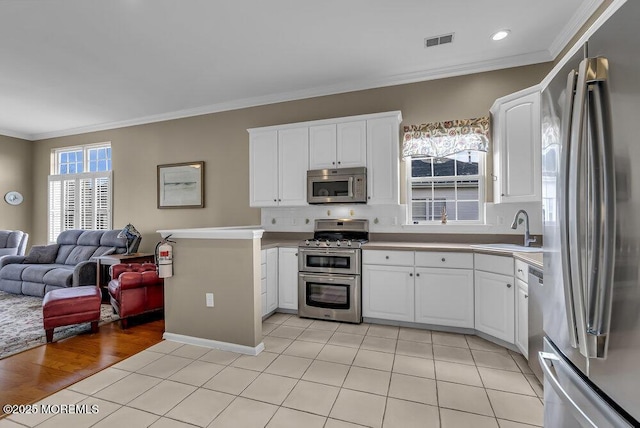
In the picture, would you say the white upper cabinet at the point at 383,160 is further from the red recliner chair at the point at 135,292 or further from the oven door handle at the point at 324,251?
the red recliner chair at the point at 135,292

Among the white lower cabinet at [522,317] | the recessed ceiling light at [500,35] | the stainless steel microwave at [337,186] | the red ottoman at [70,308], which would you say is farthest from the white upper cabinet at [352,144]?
the red ottoman at [70,308]

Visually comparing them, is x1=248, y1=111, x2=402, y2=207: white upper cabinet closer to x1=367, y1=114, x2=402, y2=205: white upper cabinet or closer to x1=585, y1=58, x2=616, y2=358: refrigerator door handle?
x1=367, y1=114, x2=402, y2=205: white upper cabinet

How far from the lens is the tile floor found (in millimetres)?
1816

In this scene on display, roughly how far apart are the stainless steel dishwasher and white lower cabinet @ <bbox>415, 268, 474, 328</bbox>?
0.74m

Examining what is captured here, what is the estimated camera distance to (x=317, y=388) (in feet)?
7.00

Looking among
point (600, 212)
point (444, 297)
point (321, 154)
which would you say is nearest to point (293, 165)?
point (321, 154)

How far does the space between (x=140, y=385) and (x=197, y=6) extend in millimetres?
3012

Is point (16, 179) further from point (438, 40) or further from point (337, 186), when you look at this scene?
point (438, 40)

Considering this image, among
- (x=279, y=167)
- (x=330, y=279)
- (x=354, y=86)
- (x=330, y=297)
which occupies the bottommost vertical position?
(x=330, y=297)

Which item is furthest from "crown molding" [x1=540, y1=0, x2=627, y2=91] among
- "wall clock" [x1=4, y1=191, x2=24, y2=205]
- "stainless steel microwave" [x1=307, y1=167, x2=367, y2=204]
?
"wall clock" [x1=4, y1=191, x2=24, y2=205]

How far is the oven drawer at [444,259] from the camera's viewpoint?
297 centimetres

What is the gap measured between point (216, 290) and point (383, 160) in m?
2.29

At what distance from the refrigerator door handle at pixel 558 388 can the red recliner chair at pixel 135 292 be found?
3662 millimetres

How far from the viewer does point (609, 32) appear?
0.83 meters
